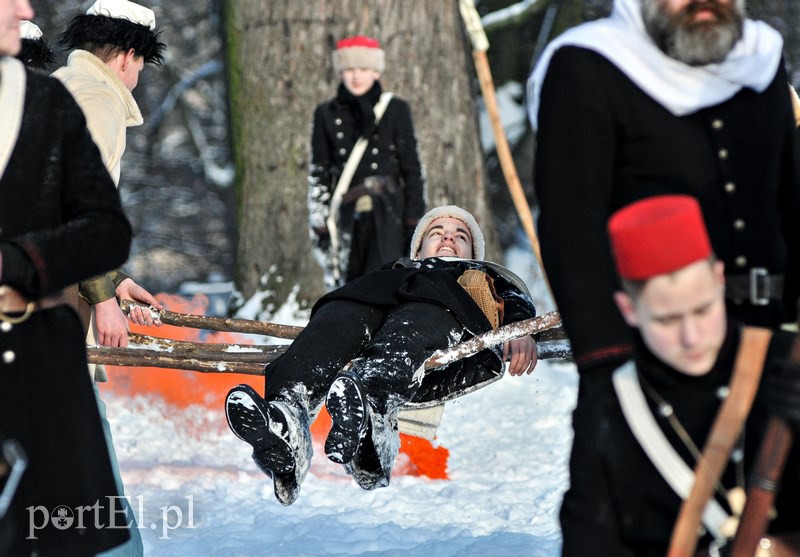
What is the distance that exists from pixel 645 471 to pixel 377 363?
89.5 inches

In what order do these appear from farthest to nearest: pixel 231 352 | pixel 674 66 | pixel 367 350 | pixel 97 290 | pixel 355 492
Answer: pixel 355 492, pixel 231 352, pixel 367 350, pixel 97 290, pixel 674 66

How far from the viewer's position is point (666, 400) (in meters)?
2.77

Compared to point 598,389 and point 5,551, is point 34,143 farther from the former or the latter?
point 598,389

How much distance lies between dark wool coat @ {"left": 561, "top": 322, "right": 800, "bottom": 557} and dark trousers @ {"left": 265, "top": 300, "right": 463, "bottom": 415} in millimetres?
2045

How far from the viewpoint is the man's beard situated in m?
2.99

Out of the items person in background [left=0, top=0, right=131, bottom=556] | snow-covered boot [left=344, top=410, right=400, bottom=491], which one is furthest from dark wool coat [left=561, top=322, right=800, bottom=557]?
snow-covered boot [left=344, top=410, right=400, bottom=491]

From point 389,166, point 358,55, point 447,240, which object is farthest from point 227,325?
point 358,55

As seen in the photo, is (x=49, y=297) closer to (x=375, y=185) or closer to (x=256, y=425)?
(x=256, y=425)

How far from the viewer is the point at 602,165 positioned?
3.04m

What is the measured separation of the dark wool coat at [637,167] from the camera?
3.00 meters

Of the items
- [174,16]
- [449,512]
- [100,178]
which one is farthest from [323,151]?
[174,16]

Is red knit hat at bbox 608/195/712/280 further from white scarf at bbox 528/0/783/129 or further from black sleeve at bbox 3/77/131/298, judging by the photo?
black sleeve at bbox 3/77/131/298

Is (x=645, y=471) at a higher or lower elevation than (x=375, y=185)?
higher

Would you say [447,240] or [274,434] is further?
[447,240]
